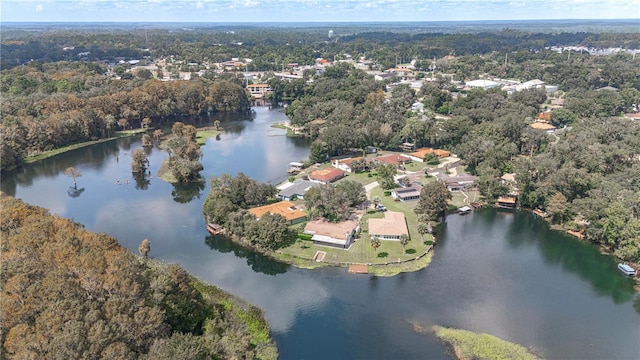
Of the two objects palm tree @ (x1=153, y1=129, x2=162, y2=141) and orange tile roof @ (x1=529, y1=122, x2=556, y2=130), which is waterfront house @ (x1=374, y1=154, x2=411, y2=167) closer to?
orange tile roof @ (x1=529, y1=122, x2=556, y2=130)

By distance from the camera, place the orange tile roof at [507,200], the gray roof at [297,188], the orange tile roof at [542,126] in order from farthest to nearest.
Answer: the orange tile roof at [542,126]
the gray roof at [297,188]
the orange tile roof at [507,200]

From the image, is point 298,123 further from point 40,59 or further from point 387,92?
point 40,59

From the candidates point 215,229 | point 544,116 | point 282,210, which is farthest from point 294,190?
point 544,116

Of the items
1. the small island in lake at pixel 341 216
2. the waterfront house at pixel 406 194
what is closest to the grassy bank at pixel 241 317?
the small island in lake at pixel 341 216

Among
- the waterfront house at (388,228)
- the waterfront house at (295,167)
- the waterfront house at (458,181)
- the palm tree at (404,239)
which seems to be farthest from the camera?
the waterfront house at (295,167)

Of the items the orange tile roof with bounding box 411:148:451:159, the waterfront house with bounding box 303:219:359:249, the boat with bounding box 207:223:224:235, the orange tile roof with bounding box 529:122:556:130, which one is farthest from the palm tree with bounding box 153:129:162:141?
the orange tile roof with bounding box 529:122:556:130

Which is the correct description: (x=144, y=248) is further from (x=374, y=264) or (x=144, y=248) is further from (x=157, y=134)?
(x=157, y=134)

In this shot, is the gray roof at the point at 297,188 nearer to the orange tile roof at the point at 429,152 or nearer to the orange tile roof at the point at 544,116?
the orange tile roof at the point at 429,152
